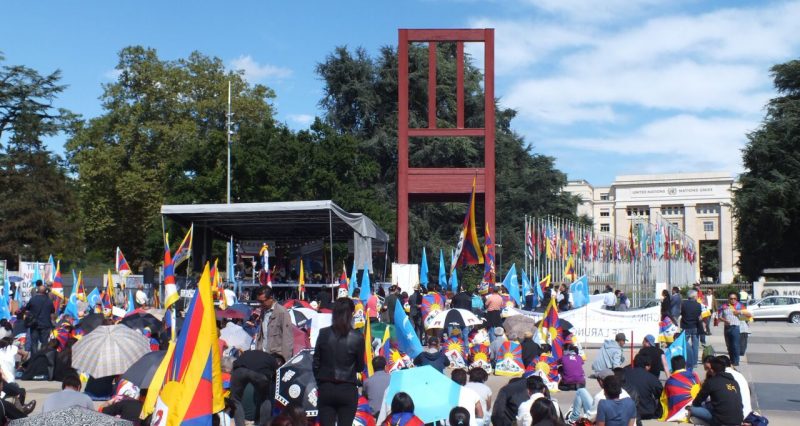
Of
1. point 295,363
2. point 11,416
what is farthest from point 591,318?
point 11,416

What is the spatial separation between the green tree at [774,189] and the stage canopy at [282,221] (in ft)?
97.3

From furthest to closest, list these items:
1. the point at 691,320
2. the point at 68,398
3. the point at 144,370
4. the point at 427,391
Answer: the point at 691,320
the point at 144,370
the point at 427,391
the point at 68,398

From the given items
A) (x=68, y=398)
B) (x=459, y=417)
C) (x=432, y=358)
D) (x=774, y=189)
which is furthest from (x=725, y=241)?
(x=68, y=398)

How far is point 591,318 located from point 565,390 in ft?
23.3

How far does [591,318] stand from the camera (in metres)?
22.4

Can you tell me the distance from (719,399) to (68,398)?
21.2 feet

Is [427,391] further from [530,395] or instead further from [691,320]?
[691,320]

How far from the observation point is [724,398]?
1027 centimetres

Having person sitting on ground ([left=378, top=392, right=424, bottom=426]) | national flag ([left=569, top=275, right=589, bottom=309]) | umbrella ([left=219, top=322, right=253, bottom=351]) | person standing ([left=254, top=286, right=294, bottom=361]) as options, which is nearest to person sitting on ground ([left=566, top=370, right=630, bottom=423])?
person sitting on ground ([left=378, top=392, right=424, bottom=426])

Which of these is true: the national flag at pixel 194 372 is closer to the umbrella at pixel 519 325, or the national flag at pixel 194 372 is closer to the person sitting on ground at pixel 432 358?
the person sitting on ground at pixel 432 358

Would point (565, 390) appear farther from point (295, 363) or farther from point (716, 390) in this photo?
point (295, 363)

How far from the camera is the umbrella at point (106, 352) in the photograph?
441 inches

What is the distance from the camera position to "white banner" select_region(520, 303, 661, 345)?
70.9 ft

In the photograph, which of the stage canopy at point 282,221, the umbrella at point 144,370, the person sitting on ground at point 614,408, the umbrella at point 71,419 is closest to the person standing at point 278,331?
the umbrella at point 144,370
